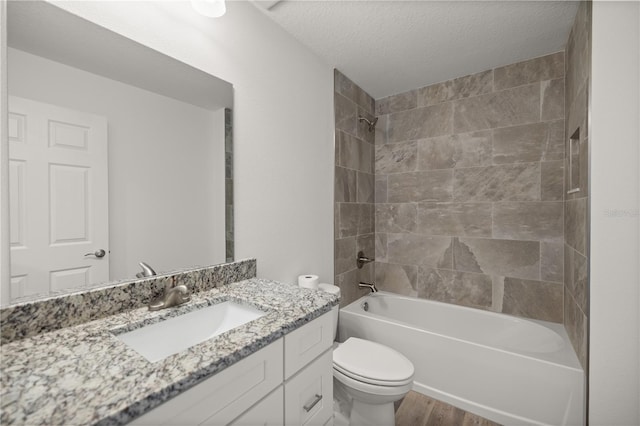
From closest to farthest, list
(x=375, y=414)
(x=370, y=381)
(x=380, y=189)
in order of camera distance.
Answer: (x=370, y=381) < (x=375, y=414) < (x=380, y=189)

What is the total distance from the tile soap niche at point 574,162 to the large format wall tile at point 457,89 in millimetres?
787

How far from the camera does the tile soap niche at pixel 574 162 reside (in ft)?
5.56

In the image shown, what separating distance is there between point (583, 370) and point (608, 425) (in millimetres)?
229

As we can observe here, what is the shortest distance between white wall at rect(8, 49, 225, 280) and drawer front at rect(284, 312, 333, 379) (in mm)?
612

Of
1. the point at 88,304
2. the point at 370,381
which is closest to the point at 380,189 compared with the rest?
the point at 370,381

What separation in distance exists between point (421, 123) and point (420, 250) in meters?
1.21

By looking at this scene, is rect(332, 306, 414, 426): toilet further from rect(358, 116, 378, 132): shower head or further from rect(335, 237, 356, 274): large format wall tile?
rect(358, 116, 378, 132): shower head

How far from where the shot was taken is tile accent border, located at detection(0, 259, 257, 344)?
0.79 meters

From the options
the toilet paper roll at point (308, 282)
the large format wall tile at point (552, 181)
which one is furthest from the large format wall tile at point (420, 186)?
the toilet paper roll at point (308, 282)

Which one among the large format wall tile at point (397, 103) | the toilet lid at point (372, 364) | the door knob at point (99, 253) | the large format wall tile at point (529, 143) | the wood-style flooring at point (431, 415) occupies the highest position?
the large format wall tile at point (397, 103)

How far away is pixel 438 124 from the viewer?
8.29ft

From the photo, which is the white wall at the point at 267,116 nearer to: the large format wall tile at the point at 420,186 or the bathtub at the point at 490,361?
the bathtub at the point at 490,361

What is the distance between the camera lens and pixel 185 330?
1.04 meters

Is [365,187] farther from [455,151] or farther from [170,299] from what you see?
[170,299]
